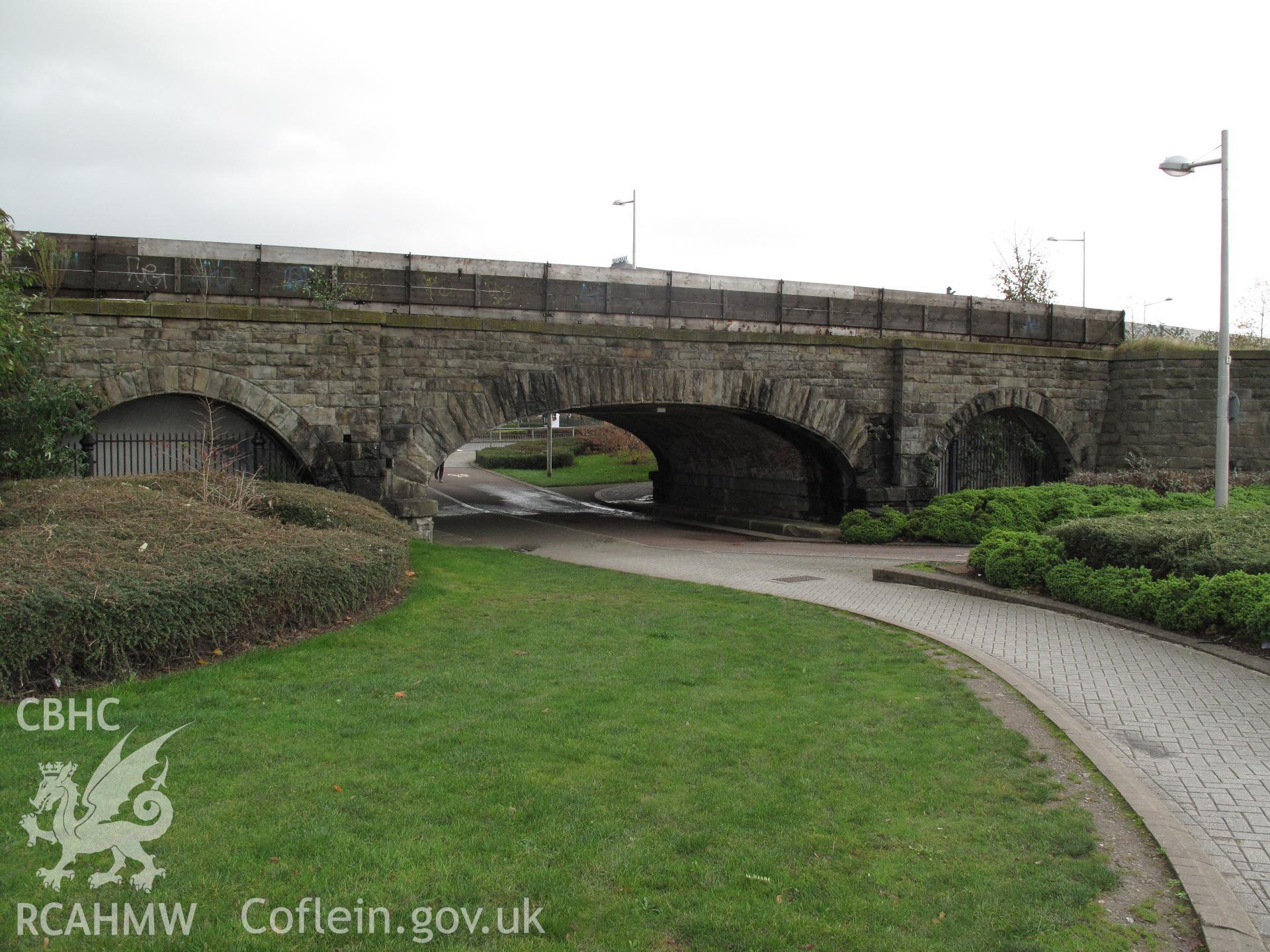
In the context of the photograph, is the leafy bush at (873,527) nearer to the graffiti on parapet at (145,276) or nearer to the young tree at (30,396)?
the graffiti on parapet at (145,276)

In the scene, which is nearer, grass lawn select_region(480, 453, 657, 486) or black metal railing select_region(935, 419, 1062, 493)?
black metal railing select_region(935, 419, 1062, 493)

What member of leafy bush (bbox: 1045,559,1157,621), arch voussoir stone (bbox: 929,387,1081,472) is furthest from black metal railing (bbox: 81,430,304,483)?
arch voussoir stone (bbox: 929,387,1081,472)

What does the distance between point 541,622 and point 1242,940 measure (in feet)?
21.7

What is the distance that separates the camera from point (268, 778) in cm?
488

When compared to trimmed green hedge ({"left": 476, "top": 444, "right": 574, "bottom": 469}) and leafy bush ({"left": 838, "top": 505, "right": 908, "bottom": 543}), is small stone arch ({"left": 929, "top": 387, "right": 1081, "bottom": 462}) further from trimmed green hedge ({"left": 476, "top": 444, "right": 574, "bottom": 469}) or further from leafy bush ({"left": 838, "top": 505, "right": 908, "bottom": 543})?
trimmed green hedge ({"left": 476, "top": 444, "right": 574, "bottom": 469})

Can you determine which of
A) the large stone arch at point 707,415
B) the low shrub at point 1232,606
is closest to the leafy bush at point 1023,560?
the low shrub at point 1232,606

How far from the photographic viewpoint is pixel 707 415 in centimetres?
2178

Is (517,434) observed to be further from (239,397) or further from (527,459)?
(239,397)

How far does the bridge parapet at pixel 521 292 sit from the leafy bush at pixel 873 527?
13.1 feet

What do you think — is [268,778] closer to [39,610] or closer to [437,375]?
[39,610]

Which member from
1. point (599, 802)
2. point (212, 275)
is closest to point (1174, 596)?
point (599, 802)
